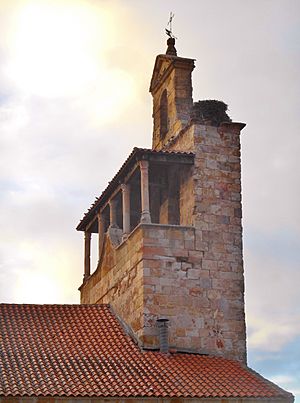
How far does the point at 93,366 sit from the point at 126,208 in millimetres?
6062

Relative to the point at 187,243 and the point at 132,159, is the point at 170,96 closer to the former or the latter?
the point at 132,159

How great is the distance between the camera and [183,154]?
24641mm

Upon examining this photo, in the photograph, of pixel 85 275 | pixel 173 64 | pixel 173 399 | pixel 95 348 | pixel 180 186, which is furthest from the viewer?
pixel 85 275

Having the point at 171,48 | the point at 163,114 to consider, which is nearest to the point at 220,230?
the point at 163,114

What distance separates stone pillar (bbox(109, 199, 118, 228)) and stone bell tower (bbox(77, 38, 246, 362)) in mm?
53

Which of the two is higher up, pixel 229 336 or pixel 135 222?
pixel 135 222

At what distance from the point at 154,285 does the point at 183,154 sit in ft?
13.1

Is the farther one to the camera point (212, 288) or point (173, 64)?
point (173, 64)

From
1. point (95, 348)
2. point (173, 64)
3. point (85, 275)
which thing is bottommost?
point (95, 348)

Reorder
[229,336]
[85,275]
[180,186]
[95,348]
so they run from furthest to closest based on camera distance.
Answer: [85,275] → [180,186] → [229,336] → [95,348]

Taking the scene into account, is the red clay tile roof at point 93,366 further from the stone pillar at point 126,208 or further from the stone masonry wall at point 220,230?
the stone pillar at point 126,208

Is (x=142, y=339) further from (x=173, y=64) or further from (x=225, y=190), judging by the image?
(x=173, y=64)

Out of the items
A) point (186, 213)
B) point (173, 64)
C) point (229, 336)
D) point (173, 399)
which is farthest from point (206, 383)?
point (173, 64)

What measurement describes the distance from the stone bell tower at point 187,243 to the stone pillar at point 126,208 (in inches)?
1.3
